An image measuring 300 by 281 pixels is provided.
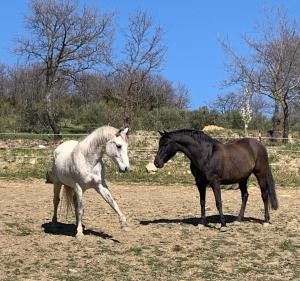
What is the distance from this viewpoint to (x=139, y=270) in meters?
6.18

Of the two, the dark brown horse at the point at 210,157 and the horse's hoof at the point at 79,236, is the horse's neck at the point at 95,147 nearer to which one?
the horse's hoof at the point at 79,236

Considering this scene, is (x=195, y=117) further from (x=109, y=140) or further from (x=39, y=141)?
(x=109, y=140)

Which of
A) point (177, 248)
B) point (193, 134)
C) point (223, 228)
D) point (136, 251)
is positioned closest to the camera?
point (136, 251)

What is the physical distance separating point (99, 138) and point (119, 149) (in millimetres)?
405

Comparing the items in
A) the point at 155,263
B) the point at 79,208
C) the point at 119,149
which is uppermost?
the point at 119,149

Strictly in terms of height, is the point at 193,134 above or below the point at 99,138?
above

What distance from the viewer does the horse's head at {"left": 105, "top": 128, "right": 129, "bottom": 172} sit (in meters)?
7.49

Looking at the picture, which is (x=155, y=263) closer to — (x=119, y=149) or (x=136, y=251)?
(x=136, y=251)

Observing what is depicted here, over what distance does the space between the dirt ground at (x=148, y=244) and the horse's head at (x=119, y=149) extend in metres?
1.09

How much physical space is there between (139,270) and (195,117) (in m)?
26.1

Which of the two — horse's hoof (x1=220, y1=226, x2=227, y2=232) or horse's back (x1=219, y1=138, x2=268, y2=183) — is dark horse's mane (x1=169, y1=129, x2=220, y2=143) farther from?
horse's hoof (x1=220, y1=226, x2=227, y2=232)

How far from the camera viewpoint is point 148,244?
7508 mm

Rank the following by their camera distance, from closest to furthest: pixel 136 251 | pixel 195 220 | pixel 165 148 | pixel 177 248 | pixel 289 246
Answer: pixel 136 251 < pixel 177 248 < pixel 289 246 < pixel 165 148 < pixel 195 220

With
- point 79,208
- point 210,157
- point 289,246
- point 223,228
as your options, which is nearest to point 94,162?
point 79,208
